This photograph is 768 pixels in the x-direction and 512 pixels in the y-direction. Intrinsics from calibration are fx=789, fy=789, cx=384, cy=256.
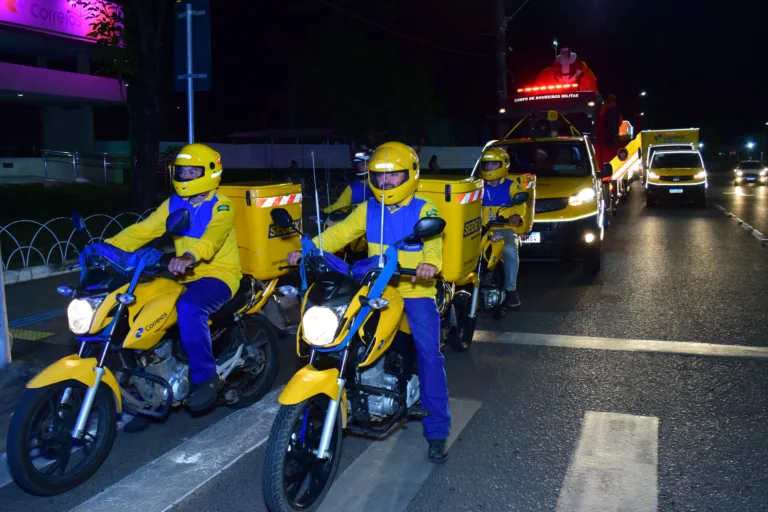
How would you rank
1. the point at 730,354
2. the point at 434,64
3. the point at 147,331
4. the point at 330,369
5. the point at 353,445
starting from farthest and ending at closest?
1. the point at 434,64
2. the point at 730,354
3. the point at 353,445
4. the point at 147,331
5. the point at 330,369

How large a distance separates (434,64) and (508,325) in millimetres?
38472

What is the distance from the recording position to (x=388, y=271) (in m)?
4.28

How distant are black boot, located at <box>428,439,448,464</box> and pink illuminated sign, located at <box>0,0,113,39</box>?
25.2 m

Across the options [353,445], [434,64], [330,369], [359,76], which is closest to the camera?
[330,369]

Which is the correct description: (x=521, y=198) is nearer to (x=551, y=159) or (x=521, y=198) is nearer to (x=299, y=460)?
(x=299, y=460)

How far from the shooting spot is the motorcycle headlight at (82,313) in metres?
4.58

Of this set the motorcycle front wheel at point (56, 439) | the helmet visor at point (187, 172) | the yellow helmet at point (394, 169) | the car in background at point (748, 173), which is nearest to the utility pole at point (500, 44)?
the helmet visor at point (187, 172)

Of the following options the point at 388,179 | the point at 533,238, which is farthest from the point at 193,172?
the point at 533,238

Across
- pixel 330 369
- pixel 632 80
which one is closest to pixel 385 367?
pixel 330 369

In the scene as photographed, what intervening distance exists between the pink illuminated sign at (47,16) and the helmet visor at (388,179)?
2453 centimetres

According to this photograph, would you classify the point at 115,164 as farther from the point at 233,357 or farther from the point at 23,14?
the point at 233,357

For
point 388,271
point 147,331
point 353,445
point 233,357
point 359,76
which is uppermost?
point 359,76

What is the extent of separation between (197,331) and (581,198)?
25.5 feet

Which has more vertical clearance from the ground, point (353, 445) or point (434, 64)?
point (434, 64)
